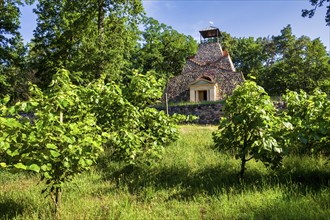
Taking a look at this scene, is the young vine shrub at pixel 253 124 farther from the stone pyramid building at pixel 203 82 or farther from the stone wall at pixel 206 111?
the stone pyramid building at pixel 203 82

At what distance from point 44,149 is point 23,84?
36.3 metres

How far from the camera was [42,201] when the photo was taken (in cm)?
504

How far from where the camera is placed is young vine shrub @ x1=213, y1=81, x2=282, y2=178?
5.07 metres

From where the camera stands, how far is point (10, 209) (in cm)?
467

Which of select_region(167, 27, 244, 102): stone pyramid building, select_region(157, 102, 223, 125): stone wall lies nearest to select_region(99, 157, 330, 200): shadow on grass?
select_region(157, 102, 223, 125): stone wall

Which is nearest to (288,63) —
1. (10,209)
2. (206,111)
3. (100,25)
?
(206,111)

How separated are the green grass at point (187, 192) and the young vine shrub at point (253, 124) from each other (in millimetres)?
610

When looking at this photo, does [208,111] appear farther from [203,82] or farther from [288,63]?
[288,63]

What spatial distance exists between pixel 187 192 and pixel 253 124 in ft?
5.88

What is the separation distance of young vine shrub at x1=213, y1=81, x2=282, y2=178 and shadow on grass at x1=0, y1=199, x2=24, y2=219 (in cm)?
396

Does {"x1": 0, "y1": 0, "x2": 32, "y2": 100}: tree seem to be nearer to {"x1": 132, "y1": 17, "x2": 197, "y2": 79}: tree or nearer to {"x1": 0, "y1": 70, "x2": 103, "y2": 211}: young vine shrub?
{"x1": 132, "y1": 17, "x2": 197, "y2": 79}: tree

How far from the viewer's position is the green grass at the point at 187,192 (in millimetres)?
4121

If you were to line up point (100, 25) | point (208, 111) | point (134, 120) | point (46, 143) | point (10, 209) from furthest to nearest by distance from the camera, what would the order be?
1. point (100, 25)
2. point (208, 111)
3. point (134, 120)
4. point (10, 209)
5. point (46, 143)

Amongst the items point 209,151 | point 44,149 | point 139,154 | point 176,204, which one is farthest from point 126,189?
point 209,151
